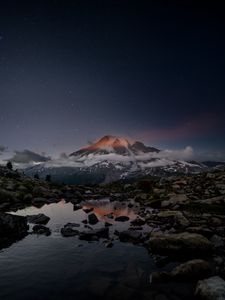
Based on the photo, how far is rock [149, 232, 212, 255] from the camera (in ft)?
63.9

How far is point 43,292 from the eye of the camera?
14000 millimetres

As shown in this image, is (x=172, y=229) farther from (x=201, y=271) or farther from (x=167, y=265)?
(x=201, y=271)

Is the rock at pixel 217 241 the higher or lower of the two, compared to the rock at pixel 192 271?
higher

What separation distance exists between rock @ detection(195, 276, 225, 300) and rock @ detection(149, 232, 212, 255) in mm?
5669

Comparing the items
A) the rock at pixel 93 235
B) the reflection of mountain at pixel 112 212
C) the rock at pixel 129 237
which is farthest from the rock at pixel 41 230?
the reflection of mountain at pixel 112 212

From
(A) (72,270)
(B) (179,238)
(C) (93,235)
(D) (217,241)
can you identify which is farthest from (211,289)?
(C) (93,235)

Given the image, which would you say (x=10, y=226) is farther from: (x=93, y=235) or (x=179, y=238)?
(x=179, y=238)

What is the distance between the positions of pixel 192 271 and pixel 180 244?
4.03 meters

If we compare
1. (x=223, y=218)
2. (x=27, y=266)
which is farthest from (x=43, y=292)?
(x=223, y=218)

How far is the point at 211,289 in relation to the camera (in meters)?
12.8

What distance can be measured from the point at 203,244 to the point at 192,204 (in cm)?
1914

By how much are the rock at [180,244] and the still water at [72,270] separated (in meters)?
1.00

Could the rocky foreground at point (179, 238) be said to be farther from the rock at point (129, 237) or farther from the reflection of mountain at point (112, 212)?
the reflection of mountain at point (112, 212)

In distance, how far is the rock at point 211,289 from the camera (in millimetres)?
12320
